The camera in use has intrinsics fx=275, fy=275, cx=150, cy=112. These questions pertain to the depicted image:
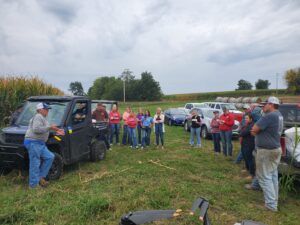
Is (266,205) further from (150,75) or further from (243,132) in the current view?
(150,75)

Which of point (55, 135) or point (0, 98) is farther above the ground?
point (0, 98)

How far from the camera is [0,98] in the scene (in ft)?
34.2

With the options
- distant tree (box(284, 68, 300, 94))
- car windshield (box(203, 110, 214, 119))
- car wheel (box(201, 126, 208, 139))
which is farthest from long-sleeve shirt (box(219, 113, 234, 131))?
distant tree (box(284, 68, 300, 94))

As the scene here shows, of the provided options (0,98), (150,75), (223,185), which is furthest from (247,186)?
(150,75)

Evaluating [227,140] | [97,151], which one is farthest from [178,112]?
[97,151]

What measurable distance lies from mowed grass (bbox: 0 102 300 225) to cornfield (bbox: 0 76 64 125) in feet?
14.9

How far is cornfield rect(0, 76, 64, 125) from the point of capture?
10508 mm

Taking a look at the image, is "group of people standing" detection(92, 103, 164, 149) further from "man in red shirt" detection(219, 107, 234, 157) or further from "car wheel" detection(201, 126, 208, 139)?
"car wheel" detection(201, 126, 208, 139)

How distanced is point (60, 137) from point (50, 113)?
0.81m

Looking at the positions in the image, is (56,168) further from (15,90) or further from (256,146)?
(15,90)

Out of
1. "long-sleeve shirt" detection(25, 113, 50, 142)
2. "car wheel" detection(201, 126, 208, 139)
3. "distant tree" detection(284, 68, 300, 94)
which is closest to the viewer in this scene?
"long-sleeve shirt" detection(25, 113, 50, 142)

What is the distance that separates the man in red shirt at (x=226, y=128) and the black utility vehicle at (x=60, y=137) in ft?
13.6

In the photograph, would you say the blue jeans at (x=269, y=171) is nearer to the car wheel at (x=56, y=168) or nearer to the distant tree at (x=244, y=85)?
the car wheel at (x=56, y=168)

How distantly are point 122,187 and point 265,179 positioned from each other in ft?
9.29
